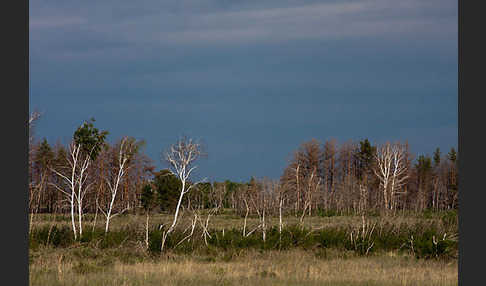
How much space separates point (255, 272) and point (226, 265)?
2017 mm

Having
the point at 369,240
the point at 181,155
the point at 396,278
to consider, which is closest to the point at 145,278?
the point at 396,278

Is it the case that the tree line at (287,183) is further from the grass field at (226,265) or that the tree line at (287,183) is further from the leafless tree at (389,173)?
the grass field at (226,265)

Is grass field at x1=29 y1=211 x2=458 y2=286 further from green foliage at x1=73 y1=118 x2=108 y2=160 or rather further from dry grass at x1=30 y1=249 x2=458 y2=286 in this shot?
green foliage at x1=73 y1=118 x2=108 y2=160

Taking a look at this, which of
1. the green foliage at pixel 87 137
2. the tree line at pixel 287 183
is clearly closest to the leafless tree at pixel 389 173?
the tree line at pixel 287 183

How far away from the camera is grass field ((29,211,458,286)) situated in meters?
14.2

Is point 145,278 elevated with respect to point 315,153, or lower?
lower

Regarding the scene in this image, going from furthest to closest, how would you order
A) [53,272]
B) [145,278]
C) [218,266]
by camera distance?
[218,266] < [53,272] < [145,278]

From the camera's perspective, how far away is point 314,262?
1894cm

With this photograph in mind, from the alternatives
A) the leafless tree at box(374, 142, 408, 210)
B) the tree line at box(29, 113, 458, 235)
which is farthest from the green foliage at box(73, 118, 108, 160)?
the leafless tree at box(374, 142, 408, 210)

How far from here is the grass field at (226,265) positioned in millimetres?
14219

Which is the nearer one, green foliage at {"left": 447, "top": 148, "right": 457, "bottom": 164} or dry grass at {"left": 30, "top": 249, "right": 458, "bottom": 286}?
dry grass at {"left": 30, "top": 249, "right": 458, "bottom": 286}

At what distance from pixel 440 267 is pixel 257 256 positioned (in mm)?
6059

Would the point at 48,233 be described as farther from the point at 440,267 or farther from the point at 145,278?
the point at 440,267

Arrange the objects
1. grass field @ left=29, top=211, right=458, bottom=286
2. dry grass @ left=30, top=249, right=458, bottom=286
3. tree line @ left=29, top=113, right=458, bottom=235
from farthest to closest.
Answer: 1. tree line @ left=29, top=113, right=458, bottom=235
2. grass field @ left=29, top=211, right=458, bottom=286
3. dry grass @ left=30, top=249, right=458, bottom=286
